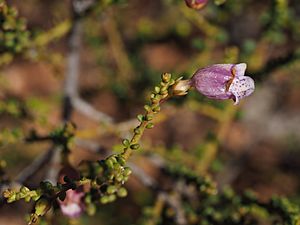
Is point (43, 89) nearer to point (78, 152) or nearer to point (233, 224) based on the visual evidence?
point (78, 152)

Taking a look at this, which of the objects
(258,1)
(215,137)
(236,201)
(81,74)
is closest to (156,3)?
(81,74)

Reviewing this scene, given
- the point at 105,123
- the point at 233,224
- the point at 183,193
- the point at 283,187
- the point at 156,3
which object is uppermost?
the point at 105,123

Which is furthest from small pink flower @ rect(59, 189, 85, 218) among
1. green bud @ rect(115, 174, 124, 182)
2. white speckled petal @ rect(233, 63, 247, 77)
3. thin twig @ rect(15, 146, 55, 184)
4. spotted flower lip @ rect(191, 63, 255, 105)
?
white speckled petal @ rect(233, 63, 247, 77)

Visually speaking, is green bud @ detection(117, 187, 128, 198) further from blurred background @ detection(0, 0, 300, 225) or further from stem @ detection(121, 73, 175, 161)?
blurred background @ detection(0, 0, 300, 225)

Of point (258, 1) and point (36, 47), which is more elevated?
point (36, 47)

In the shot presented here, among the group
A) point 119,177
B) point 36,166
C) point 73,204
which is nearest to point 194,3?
point 119,177

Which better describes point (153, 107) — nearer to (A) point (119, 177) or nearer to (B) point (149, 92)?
(A) point (119, 177)
